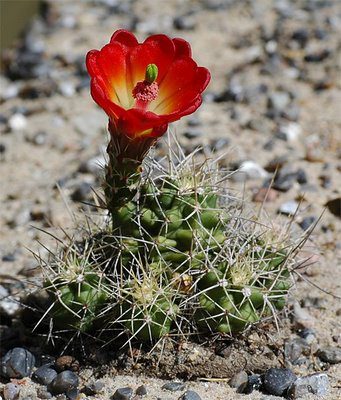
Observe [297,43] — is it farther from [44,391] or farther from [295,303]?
[44,391]

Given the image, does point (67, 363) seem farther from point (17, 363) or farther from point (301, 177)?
point (301, 177)

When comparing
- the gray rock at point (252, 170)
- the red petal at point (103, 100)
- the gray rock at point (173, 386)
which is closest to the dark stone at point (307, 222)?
the gray rock at point (252, 170)

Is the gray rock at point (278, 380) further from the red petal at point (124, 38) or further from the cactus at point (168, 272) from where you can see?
the red petal at point (124, 38)

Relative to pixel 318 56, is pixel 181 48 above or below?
above

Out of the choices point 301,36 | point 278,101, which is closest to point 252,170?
point 278,101

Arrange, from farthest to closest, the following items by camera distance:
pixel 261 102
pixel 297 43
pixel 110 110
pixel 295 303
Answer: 1. pixel 297 43
2. pixel 261 102
3. pixel 295 303
4. pixel 110 110

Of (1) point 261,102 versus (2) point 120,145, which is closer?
(2) point 120,145

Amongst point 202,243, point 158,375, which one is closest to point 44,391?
point 158,375
